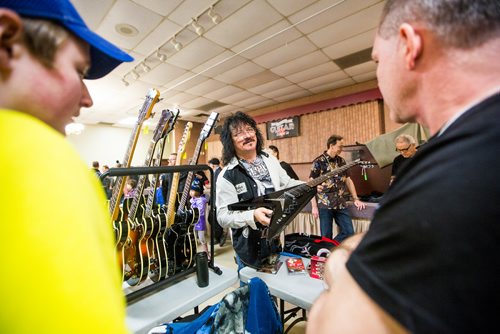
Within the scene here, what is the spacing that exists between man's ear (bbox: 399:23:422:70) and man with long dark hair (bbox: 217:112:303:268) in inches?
37.9

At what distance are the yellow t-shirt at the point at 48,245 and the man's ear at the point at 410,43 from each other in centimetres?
69

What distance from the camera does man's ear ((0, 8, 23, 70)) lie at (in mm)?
341

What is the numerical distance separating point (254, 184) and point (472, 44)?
52.3 inches

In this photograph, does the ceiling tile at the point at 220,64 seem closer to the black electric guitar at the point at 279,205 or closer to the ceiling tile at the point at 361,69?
the ceiling tile at the point at 361,69

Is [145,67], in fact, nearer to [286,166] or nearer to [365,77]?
[286,166]

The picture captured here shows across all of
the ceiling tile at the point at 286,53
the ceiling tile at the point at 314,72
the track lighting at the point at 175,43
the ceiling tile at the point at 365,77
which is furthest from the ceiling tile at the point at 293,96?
the track lighting at the point at 175,43

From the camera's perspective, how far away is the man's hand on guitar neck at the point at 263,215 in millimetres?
1305

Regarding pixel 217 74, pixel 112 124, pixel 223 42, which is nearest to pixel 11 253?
pixel 223 42

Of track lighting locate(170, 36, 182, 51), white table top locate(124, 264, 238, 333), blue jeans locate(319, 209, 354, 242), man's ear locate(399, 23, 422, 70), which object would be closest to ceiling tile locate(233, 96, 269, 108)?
track lighting locate(170, 36, 182, 51)

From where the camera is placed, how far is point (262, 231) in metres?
1.41

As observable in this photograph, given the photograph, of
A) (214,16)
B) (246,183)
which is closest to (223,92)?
(214,16)

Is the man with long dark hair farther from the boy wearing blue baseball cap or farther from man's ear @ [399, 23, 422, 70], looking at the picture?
the boy wearing blue baseball cap

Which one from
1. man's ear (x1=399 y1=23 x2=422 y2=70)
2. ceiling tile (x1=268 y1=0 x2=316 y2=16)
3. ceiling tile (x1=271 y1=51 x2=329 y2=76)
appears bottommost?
man's ear (x1=399 y1=23 x2=422 y2=70)

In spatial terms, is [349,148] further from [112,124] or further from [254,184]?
[112,124]
